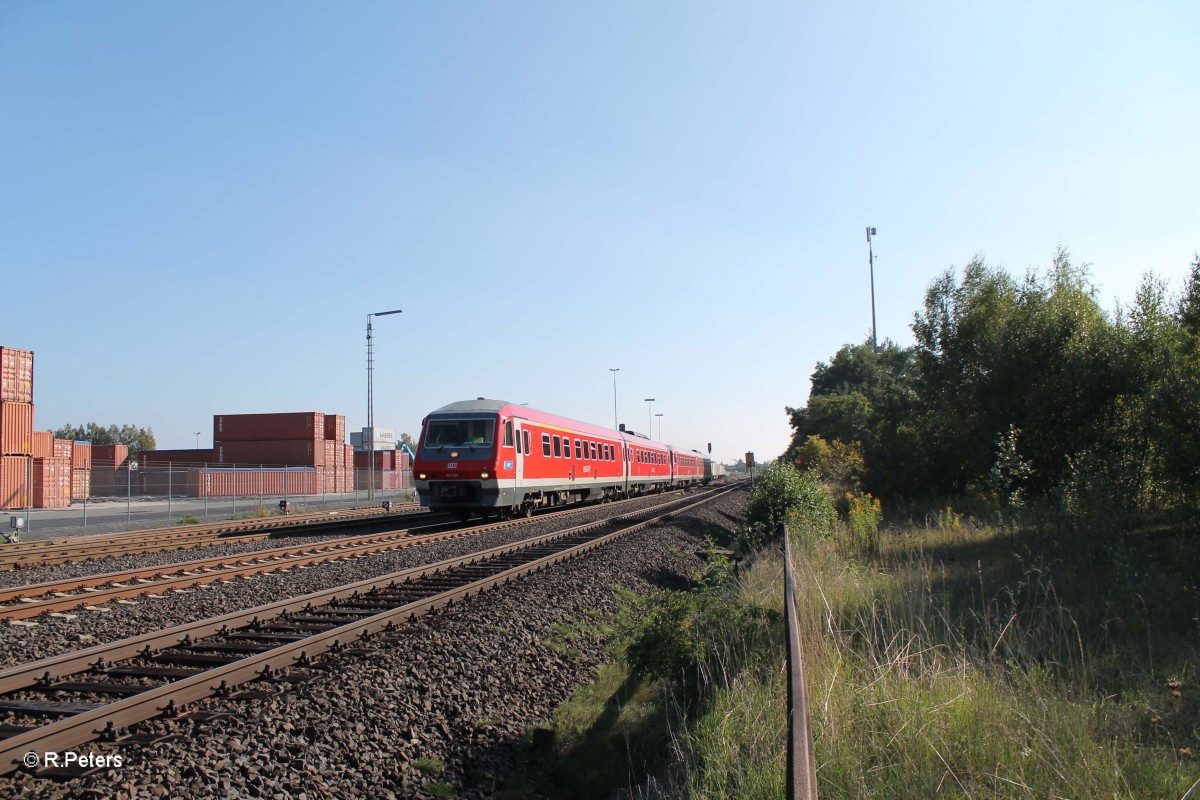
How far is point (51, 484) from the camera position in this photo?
33.9 meters

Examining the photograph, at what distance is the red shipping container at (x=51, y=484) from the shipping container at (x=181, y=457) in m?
27.0

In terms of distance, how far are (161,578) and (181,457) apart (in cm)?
6195

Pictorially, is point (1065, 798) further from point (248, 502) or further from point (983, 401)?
point (248, 502)

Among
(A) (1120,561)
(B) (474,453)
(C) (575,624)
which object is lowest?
(C) (575,624)

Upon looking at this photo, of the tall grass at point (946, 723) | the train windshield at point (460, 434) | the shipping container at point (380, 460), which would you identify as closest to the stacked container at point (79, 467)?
the shipping container at point (380, 460)

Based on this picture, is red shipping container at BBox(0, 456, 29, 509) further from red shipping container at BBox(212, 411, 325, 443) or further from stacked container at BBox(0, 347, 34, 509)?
red shipping container at BBox(212, 411, 325, 443)

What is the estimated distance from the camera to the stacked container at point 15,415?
33.5m

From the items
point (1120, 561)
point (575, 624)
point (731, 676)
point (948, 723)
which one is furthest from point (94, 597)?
point (1120, 561)

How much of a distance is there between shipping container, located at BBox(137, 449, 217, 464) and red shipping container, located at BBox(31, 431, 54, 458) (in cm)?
2304

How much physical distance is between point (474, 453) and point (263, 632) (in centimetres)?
1202

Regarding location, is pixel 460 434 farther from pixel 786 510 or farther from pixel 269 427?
pixel 269 427

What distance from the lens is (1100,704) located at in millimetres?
4664

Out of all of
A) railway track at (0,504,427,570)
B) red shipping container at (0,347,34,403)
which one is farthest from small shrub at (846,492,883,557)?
red shipping container at (0,347,34,403)

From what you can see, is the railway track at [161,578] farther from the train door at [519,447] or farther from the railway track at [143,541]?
the train door at [519,447]
